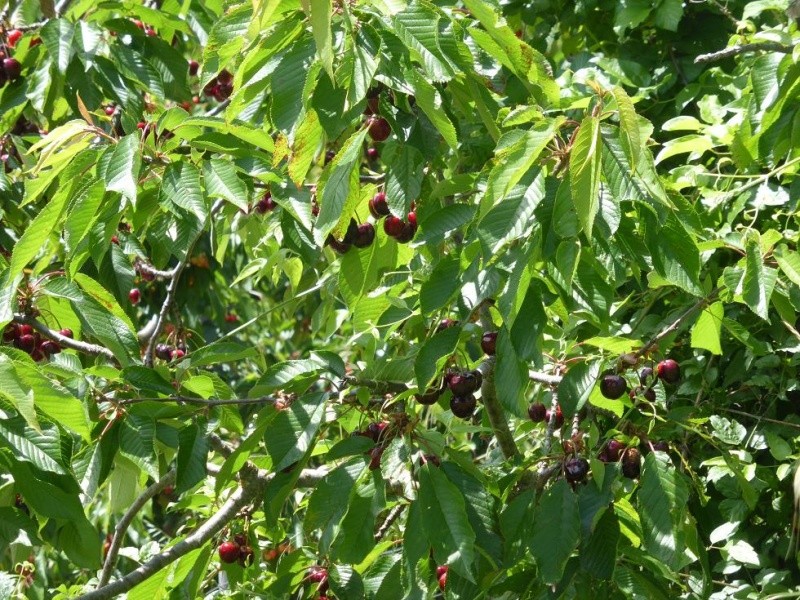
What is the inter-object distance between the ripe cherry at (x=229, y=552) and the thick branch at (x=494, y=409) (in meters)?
0.62

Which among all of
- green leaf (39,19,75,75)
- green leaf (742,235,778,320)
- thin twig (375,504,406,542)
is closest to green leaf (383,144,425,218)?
green leaf (742,235,778,320)

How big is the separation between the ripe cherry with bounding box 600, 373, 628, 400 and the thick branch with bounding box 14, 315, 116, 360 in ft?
3.32

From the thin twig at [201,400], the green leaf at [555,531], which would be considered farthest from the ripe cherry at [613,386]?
the thin twig at [201,400]

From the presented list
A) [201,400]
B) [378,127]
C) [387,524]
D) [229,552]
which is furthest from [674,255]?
[229,552]

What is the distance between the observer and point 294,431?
2014 mm

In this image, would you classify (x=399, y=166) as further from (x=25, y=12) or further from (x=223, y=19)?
(x=25, y=12)

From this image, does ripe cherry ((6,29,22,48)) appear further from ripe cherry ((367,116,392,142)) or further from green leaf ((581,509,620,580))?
green leaf ((581,509,620,580))

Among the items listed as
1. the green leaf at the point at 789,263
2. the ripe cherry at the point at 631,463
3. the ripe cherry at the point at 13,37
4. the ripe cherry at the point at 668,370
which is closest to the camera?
the green leaf at the point at 789,263

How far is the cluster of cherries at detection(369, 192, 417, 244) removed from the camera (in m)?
2.12

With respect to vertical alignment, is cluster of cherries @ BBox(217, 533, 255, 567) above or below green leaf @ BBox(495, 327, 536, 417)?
below

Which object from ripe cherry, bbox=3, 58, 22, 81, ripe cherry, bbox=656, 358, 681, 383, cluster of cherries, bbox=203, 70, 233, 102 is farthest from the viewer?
cluster of cherries, bbox=203, 70, 233, 102

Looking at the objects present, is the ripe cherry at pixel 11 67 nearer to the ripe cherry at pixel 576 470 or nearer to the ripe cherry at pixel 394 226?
the ripe cherry at pixel 394 226

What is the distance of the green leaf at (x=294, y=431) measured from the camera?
6.54 feet

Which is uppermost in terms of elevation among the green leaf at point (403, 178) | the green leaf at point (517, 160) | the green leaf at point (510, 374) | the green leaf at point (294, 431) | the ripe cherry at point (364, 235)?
the green leaf at point (517, 160)
